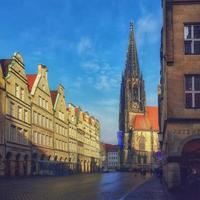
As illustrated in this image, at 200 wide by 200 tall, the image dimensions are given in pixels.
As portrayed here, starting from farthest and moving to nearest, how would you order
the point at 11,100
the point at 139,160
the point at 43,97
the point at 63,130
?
the point at 139,160 → the point at 63,130 → the point at 43,97 → the point at 11,100

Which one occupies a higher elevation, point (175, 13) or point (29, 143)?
point (175, 13)

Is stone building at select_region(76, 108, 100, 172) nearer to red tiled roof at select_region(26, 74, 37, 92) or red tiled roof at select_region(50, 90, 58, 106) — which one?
red tiled roof at select_region(50, 90, 58, 106)

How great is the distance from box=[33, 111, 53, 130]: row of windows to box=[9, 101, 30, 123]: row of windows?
387 cm

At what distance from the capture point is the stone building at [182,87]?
26156 mm

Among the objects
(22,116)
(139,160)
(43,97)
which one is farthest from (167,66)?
(139,160)

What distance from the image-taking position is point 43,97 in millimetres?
72375

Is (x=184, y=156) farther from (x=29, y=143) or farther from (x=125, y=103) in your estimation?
(x=125, y=103)

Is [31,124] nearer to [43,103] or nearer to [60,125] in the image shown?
[43,103]

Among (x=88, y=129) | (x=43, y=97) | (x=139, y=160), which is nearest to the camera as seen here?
(x=43, y=97)

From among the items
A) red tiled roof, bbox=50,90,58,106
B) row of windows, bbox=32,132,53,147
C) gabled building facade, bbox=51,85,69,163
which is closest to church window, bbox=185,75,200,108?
row of windows, bbox=32,132,53,147

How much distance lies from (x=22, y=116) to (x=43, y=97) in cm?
1214

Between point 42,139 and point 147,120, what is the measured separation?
101 meters

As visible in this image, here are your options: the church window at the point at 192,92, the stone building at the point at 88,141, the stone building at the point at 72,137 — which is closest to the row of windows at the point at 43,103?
the stone building at the point at 72,137

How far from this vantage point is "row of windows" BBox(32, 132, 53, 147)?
66.5m
